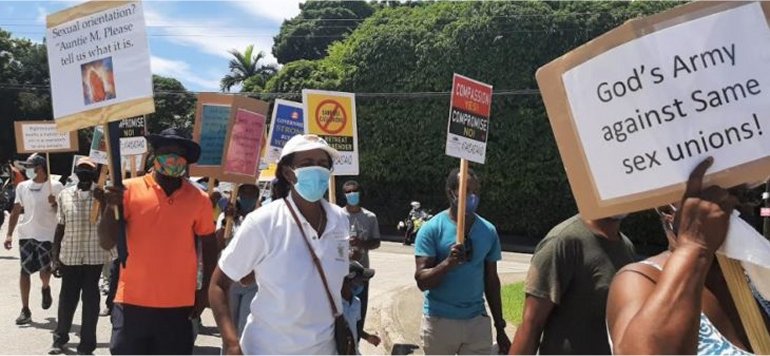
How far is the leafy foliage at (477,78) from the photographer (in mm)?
22641

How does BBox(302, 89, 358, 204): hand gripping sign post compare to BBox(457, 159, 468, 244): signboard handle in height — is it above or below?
above

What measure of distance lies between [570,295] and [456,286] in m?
1.73

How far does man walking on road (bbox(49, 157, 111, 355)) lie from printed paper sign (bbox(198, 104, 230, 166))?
145 centimetres

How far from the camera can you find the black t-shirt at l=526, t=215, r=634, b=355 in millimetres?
3102

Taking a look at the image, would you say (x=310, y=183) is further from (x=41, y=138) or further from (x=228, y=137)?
(x=41, y=138)

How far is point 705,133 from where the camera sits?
1.95m

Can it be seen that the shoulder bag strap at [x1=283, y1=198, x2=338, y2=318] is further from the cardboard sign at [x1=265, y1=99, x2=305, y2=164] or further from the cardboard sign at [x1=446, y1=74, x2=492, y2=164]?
the cardboard sign at [x1=265, y1=99, x2=305, y2=164]

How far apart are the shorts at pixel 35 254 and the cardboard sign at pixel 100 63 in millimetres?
4558

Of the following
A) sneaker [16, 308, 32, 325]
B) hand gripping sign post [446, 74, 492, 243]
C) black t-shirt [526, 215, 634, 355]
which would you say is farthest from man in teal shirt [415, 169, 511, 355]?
sneaker [16, 308, 32, 325]

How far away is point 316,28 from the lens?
54.7 metres

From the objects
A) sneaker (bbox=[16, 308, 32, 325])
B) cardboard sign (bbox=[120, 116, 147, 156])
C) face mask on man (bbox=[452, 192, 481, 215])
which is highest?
cardboard sign (bbox=[120, 116, 147, 156])

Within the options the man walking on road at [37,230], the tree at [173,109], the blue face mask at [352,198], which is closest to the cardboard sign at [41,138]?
the man walking on road at [37,230]

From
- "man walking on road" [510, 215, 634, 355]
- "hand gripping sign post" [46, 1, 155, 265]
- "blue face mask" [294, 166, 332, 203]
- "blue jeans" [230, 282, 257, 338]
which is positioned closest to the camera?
"man walking on road" [510, 215, 634, 355]

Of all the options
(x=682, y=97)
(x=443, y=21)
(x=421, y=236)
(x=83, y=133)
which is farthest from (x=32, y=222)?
(x=83, y=133)
